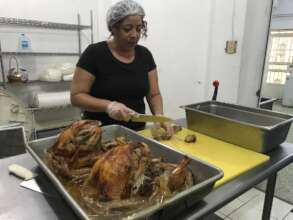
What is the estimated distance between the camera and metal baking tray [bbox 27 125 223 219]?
0.52 m

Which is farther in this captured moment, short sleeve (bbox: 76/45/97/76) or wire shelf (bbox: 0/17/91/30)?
wire shelf (bbox: 0/17/91/30)

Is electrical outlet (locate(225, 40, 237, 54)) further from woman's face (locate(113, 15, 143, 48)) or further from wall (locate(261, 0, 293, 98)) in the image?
wall (locate(261, 0, 293, 98))

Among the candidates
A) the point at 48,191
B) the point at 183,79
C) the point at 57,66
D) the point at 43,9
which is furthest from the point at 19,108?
the point at 183,79

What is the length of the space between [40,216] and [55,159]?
0.15m

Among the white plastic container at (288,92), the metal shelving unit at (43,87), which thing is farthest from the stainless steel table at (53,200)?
the white plastic container at (288,92)

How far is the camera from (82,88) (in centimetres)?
129

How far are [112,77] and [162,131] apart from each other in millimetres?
427

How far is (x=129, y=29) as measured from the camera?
4.01 feet

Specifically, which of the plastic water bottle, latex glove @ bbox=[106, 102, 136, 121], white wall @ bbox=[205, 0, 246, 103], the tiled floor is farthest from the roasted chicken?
white wall @ bbox=[205, 0, 246, 103]

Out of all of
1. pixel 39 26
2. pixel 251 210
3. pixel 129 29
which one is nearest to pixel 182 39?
pixel 39 26

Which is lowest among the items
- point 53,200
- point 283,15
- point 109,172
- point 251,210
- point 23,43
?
point 251,210

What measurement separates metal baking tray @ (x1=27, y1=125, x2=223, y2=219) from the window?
532 centimetres

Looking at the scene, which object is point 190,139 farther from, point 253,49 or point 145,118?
point 253,49

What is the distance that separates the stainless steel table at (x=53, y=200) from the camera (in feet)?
2.08
